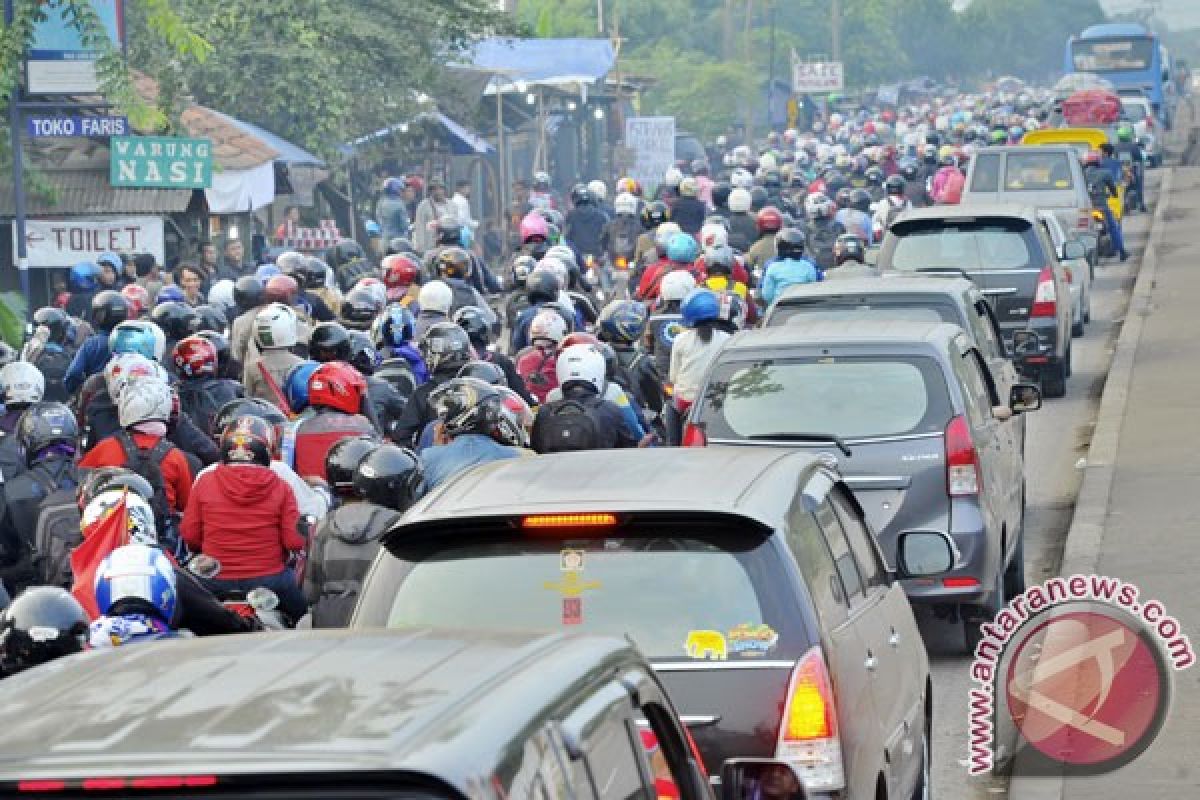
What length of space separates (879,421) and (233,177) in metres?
18.9

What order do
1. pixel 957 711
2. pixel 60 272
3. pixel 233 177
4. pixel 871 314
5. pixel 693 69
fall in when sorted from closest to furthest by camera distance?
1. pixel 957 711
2. pixel 871 314
3. pixel 60 272
4. pixel 233 177
5. pixel 693 69

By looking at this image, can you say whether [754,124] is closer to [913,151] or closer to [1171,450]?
[913,151]

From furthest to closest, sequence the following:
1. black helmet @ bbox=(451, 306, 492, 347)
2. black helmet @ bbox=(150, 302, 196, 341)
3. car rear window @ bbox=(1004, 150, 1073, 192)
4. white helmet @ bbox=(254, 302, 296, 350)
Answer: car rear window @ bbox=(1004, 150, 1073, 192), black helmet @ bbox=(150, 302, 196, 341), black helmet @ bbox=(451, 306, 492, 347), white helmet @ bbox=(254, 302, 296, 350)

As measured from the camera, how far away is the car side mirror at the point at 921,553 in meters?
8.27

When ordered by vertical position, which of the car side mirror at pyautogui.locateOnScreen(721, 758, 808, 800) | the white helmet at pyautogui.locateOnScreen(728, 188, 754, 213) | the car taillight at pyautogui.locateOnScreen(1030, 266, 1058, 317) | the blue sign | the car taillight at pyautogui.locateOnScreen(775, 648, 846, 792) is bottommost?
the car taillight at pyautogui.locateOnScreen(1030, 266, 1058, 317)

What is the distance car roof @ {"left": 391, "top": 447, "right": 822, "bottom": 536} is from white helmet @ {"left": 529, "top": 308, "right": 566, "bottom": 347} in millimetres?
7654

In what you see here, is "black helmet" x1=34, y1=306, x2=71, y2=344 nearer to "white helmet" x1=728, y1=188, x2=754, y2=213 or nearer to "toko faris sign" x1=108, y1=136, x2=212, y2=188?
"toko faris sign" x1=108, y1=136, x2=212, y2=188

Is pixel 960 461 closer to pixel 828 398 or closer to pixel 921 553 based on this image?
pixel 828 398

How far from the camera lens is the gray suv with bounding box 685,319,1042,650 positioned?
11047 millimetres

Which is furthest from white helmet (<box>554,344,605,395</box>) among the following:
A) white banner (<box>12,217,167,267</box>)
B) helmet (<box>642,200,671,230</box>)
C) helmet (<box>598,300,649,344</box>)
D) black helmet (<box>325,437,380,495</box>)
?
white banner (<box>12,217,167,267</box>)

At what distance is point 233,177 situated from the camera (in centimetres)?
2903

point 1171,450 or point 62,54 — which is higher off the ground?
point 62,54

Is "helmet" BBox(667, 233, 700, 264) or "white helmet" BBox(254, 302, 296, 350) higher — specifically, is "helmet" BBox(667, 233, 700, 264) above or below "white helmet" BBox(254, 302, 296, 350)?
below

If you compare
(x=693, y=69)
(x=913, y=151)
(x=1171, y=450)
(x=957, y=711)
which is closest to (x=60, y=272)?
(x=1171, y=450)
